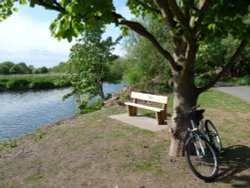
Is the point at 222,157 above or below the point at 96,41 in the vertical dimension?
below

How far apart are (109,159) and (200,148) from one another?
1.93 m

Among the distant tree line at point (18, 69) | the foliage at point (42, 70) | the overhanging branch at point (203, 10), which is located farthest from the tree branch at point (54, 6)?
the foliage at point (42, 70)

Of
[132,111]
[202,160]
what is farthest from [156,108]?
[202,160]

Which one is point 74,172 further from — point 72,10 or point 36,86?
point 36,86

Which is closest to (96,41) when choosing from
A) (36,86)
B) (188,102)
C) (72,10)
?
(188,102)

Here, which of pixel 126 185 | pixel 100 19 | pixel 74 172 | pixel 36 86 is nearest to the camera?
pixel 100 19

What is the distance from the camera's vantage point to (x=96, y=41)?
69.3ft

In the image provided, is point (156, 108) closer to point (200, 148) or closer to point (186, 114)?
point (186, 114)

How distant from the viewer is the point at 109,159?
6.48 m

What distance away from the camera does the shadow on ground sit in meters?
5.18

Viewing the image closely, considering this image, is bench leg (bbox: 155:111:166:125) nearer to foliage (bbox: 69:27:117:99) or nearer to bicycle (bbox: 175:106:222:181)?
bicycle (bbox: 175:106:222:181)

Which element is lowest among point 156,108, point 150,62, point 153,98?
point 156,108

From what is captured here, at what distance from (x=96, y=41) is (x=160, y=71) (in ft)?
15.5

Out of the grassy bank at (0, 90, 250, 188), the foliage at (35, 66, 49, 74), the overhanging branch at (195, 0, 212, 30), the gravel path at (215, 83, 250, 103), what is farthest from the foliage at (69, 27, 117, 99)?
the foliage at (35, 66, 49, 74)
